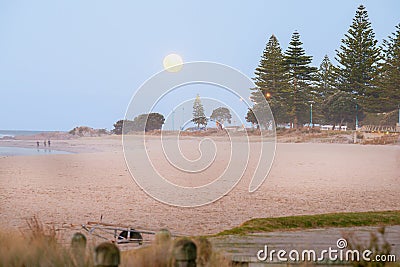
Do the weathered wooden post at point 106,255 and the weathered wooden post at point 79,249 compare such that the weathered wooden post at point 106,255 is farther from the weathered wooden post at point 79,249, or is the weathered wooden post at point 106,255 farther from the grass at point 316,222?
the grass at point 316,222

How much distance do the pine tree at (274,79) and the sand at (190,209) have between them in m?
22.7

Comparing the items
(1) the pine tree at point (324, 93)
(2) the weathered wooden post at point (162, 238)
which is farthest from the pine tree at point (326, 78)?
(2) the weathered wooden post at point (162, 238)

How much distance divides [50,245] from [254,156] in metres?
20.6

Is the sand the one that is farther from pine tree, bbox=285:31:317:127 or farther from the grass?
pine tree, bbox=285:31:317:127

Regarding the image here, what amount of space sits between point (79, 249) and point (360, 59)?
39529 mm

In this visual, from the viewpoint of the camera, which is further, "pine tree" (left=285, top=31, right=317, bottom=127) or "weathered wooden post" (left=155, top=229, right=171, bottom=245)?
"pine tree" (left=285, top=31, right=317, bottom=127)

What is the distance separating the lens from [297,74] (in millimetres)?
41812

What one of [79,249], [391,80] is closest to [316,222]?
[79,249]

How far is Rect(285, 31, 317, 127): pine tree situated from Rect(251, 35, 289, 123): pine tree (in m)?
0.51

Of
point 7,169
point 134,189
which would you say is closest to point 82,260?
point 134,189

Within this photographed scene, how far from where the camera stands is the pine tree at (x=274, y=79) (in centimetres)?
4169

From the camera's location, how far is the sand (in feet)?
29.3

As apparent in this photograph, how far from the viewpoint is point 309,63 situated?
42.1 m

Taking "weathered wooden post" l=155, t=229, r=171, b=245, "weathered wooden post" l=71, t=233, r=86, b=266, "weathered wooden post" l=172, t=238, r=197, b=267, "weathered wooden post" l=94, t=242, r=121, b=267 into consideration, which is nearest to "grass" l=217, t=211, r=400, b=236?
"weathered wooden post" l=155, t=229, r=171, b=245
